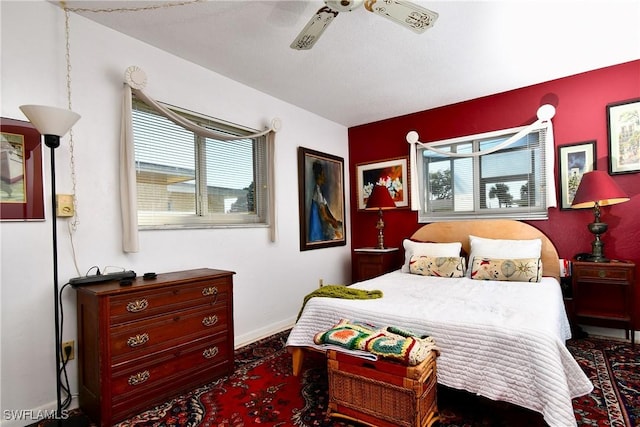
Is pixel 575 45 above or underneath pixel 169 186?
above

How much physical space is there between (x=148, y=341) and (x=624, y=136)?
166 inches

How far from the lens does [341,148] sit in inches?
184

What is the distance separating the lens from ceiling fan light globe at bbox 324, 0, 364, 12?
1.84 meters

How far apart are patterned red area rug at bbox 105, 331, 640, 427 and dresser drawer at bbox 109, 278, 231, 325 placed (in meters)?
0.58

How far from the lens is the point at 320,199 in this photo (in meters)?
4.20

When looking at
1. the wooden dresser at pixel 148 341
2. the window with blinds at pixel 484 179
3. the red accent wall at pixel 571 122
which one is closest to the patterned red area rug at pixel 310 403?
the wooden dresser at pixel 148 341

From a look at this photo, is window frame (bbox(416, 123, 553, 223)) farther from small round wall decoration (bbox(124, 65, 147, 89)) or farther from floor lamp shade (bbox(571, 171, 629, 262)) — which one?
small round wall decoration (bbox(124, 65, 147, 89))

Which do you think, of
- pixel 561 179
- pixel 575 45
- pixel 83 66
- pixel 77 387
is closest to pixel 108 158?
pixel 83 66

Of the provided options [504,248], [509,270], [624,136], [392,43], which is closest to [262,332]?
[509,270]

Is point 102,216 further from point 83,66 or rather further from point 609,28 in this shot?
point 609,28

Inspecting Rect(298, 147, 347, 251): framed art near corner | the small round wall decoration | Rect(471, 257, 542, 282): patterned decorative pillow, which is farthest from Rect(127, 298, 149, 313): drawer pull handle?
Rect(471, 257, 542, 282): patterned decorative pillow

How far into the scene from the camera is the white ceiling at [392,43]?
2.17 meters

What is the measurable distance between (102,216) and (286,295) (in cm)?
201

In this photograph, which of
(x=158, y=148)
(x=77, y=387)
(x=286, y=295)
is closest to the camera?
(x=77, y=387)
